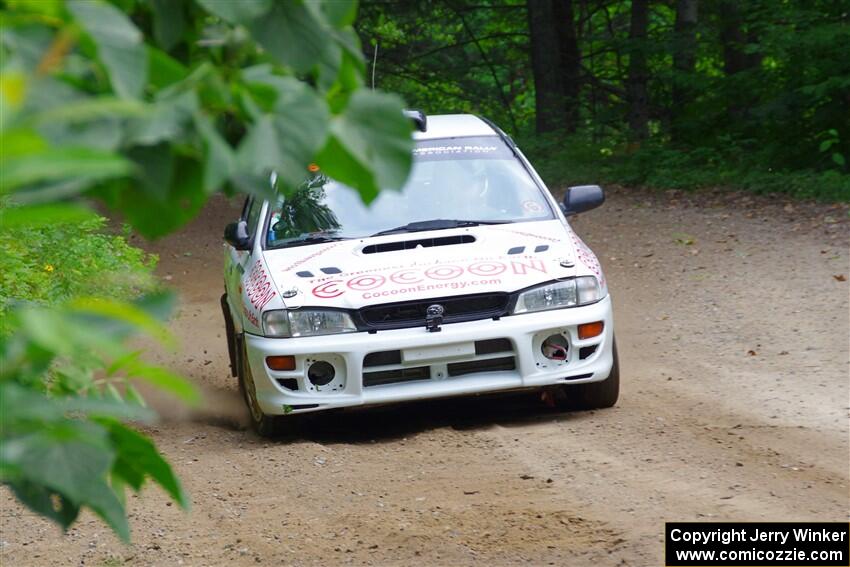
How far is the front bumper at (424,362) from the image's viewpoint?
687 cm

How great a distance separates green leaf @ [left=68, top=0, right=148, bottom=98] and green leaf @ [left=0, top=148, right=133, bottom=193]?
167 millimetres

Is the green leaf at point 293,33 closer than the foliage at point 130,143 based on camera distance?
No

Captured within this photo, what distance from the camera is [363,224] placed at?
304 inches

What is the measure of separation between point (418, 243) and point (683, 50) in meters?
13.1

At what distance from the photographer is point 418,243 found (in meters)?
7.46

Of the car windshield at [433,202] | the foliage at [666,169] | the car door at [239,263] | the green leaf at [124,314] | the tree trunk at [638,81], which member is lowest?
the foliage at [666,169]

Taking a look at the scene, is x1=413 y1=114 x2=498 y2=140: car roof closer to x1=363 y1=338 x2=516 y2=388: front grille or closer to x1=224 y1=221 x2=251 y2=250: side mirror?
x1=224 y1=221 x2=251 y2=250: side mirror

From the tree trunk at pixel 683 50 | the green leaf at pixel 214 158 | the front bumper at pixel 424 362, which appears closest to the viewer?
the green leaf at pixel 214 158

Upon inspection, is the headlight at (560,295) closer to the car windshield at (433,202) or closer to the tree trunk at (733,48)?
the car windshield at (433,202)

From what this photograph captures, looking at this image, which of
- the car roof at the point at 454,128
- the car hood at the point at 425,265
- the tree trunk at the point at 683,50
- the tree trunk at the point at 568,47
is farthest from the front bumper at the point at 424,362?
the tree trunk at the point at 568,47

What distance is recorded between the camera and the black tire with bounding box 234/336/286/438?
7406 millimetres

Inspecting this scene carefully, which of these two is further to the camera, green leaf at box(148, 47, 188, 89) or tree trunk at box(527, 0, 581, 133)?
tree trunk at box(527, 0, 581, 133)

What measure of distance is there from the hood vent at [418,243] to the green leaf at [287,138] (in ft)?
19.4

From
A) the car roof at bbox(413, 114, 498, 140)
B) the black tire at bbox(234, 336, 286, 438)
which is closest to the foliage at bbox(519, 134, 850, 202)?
the car roof at bbox(413, 114, 498, 140)
